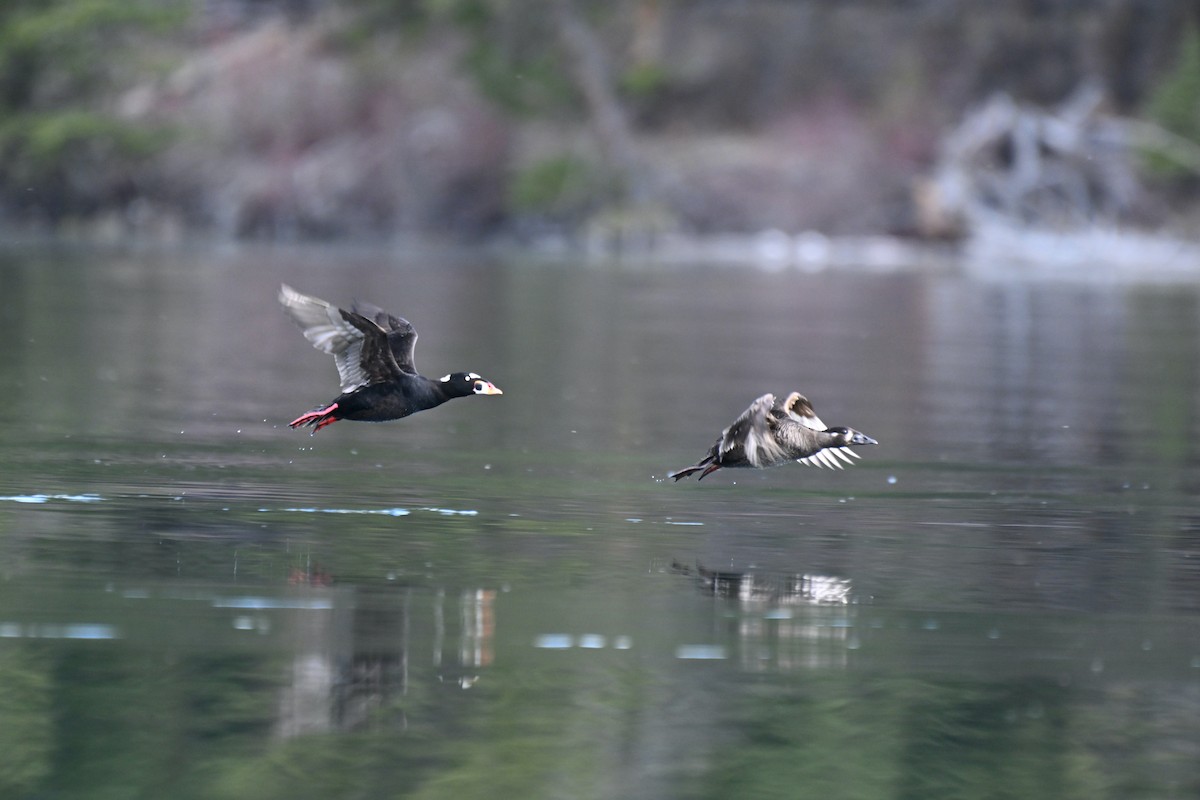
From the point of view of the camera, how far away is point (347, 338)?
34.4 feet

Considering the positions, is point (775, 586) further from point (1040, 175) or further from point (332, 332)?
point (1040, 175)

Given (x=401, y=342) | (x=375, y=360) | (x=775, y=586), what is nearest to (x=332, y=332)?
(x=375, y=360)

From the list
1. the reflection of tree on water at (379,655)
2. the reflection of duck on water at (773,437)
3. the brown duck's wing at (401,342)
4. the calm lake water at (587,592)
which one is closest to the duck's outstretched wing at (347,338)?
the brown duck's wing at (401,342)

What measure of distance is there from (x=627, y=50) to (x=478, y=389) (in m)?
47.5

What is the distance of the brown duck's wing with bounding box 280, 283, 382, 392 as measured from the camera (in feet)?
33.7

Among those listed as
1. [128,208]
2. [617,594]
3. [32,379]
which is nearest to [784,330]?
[32,379]

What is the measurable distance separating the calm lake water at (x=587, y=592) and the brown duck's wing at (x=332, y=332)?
656mm

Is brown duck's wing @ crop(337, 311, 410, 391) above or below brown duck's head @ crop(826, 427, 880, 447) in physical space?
above

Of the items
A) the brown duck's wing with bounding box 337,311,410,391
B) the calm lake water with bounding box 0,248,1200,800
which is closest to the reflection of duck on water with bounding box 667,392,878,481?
the calm lake water with bounding box 0,248,1200,800

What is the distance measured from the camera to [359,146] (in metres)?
54.9

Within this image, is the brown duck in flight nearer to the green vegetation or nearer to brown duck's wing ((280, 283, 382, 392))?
brown duck's wing ((280, 283, 382, 392))

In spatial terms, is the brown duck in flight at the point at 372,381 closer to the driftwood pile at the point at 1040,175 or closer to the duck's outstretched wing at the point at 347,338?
the duck's outstretched wing at the point at 347,338

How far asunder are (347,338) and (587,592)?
2.82m

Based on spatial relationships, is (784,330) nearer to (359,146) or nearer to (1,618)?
(1,618)
